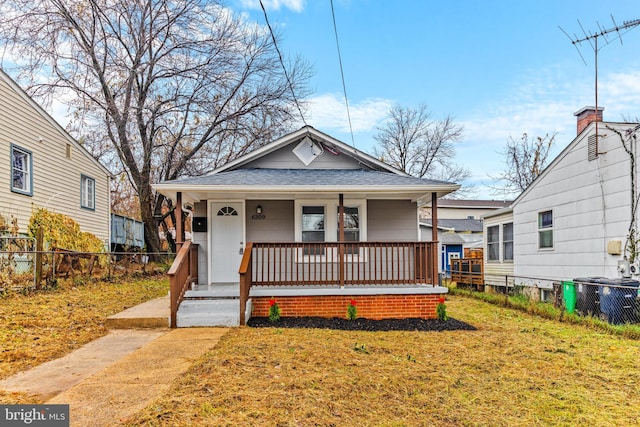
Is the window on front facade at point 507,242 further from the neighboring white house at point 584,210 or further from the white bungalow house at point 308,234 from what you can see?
the white bungalow house at point 308,234

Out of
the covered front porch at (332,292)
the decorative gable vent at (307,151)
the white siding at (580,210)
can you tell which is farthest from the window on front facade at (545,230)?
the decorative gable vent at (307,151)

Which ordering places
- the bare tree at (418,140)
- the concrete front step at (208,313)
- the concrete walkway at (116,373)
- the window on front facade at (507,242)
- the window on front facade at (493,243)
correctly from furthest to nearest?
the bare tree at (418,140) < the window on front facade at (493,243) < the window on front facade at (507,242) < the concrete front step at (208,313) < the concrete walkway at (116,373)

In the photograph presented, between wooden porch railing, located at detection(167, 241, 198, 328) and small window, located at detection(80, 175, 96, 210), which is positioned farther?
small window, located at detection(80, 175, 96, 210)

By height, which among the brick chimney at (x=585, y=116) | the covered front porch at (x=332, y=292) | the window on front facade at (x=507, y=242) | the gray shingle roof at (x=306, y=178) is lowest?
the covered front porch at (x=332, y=292)

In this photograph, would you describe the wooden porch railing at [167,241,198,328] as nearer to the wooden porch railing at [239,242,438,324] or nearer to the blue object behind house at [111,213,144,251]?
the wooden porch railing at [239,242,438,324]

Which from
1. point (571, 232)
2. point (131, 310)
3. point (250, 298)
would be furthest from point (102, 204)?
point (571, 232)

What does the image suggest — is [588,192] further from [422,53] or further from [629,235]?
[422,53]

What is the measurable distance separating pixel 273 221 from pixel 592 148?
7.53 m

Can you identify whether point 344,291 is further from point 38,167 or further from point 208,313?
point 38,167

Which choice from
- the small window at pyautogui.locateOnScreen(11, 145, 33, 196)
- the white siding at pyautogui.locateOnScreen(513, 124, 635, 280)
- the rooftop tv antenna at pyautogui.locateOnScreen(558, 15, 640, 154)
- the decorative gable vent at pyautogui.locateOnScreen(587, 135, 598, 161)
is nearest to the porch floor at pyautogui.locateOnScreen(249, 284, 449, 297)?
the white siding at pyautogui.locateOnScreen(513, 124, 635, 280)

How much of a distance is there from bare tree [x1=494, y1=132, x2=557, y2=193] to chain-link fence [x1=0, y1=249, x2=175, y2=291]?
81.6 ft

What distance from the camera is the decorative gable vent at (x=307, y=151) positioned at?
11.0 m

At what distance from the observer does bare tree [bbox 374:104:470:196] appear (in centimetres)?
3256

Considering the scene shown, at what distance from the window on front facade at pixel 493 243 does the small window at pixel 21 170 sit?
15.3 m
